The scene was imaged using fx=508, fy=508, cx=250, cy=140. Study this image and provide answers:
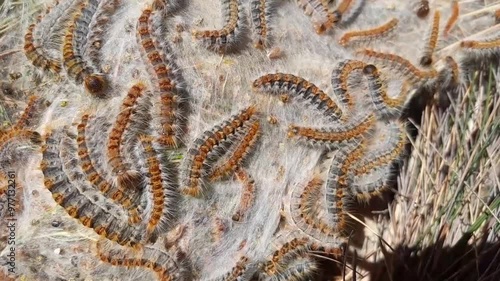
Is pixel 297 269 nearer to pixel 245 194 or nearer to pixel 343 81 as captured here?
pixel 245 194

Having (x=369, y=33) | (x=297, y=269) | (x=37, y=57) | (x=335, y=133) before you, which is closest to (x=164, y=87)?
(x=37, y=57)

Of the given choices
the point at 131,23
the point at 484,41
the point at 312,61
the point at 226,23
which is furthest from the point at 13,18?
the point at 484,41

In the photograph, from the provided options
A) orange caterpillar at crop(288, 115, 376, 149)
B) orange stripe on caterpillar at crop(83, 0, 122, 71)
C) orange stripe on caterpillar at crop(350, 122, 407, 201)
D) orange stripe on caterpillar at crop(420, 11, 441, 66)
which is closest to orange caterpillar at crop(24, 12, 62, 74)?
orange stripe on caterpillar at crop(83, 0, 122, 71)

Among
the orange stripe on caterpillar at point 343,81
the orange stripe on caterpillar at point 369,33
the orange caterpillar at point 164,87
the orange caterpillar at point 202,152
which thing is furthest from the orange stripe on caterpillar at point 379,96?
the orange caterpillar at point 164,87

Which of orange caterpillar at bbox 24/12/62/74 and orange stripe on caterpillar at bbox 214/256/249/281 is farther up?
orange caterpillar at bbox 24/12/62/74

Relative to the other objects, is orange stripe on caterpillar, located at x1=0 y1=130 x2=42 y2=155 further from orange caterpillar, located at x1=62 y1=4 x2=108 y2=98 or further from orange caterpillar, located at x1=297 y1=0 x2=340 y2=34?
orange caterpillar, located at x1=297 y1=0 x2=340 y2=34

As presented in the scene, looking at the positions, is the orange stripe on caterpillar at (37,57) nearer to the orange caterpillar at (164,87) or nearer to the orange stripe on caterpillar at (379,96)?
the orange caterpillar at (164,87)
